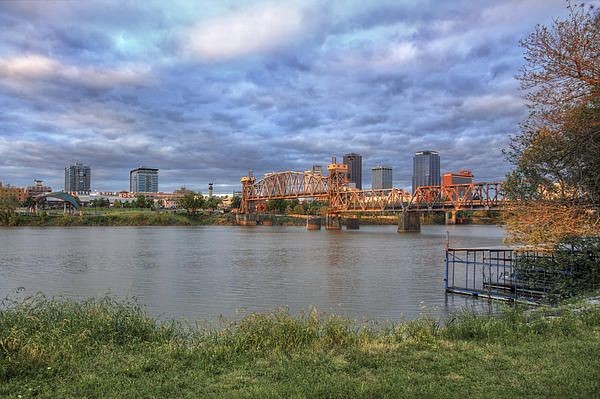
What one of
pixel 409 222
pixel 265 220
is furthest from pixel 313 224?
pixel 265 220

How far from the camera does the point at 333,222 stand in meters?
134

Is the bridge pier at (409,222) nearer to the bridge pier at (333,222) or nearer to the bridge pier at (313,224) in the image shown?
the bridge pier at (333,222)

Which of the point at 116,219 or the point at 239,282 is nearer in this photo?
the point at 239,282

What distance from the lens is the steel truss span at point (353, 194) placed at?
353ft

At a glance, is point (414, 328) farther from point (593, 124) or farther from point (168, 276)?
point (168, 276)

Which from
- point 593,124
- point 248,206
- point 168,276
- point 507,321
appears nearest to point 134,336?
point 507,321

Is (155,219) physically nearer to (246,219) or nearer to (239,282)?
(246,219)

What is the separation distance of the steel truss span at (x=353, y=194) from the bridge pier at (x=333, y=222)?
1.67 metres

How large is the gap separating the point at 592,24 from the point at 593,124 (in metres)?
3.20

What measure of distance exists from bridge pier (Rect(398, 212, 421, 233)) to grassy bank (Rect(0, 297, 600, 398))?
9974cm

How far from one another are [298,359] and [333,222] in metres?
126

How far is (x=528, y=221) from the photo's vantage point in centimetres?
1888

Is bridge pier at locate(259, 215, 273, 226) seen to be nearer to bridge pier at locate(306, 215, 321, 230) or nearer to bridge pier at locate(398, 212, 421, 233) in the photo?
bridge pier at locate(306, 215, 321, 230)

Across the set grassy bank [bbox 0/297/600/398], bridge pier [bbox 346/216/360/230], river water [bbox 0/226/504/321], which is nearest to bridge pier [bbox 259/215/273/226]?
bridge pier [bbox 346/216/360/230]
